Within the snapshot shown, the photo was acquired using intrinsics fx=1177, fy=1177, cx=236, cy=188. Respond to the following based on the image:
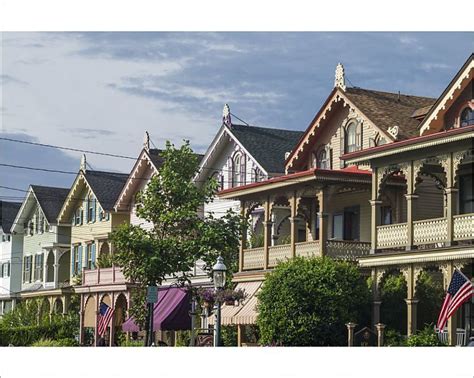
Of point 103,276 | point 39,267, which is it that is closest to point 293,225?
point 103,276

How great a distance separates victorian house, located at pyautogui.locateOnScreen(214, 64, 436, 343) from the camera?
4353 cm

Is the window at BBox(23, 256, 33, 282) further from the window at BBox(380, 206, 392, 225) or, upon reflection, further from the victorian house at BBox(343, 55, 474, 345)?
the victorian house at BBox(343, 55, 474, 345)

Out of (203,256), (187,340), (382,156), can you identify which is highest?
(382,156)

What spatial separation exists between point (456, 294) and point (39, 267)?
4795 centimetres

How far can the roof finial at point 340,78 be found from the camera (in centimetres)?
4672

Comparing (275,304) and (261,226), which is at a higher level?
(261,226)

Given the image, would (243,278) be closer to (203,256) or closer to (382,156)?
(203,256)

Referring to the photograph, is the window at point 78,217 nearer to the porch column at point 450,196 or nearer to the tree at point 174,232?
the tree at point 174,232

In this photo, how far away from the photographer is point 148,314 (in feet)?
156

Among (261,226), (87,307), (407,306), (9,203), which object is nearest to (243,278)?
(261,226)

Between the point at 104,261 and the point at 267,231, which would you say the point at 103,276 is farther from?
the point at 267,231

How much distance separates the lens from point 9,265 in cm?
8481

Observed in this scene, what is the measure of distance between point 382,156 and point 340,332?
20.3 feet
